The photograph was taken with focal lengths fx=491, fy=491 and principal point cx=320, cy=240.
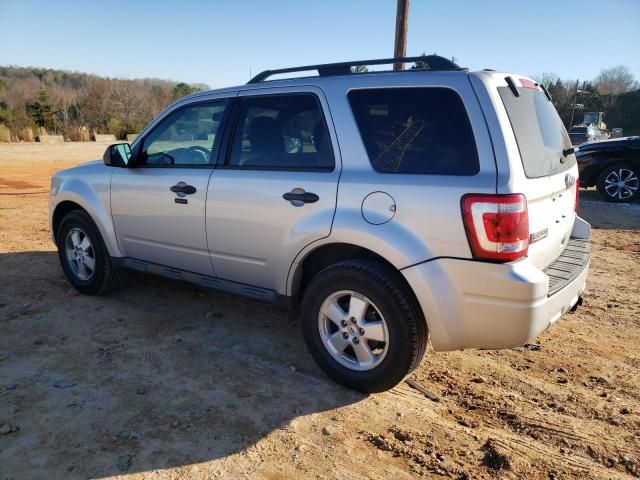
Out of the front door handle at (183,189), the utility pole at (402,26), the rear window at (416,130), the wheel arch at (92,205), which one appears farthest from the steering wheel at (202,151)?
the utility pole at (402,26)

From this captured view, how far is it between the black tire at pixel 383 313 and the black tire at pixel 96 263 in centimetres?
244

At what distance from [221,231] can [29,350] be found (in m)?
1.74

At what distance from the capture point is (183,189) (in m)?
3.93

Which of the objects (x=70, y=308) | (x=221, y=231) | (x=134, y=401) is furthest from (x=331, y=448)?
(x=70, y=308)

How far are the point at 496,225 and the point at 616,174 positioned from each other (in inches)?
386

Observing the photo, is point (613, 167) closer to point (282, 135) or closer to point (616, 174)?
point (616, 174)

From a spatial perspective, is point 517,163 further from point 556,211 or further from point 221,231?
point 221,231

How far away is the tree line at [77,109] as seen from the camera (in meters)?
29.5

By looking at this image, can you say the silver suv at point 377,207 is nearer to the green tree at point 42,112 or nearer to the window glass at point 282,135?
the window glass at point 282,135

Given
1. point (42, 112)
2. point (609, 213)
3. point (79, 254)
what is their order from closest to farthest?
point (79, 254), point (609, 213), point (42, 112)

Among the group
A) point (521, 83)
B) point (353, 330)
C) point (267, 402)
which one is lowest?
point (267, 402)

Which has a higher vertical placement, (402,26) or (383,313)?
(402,26)

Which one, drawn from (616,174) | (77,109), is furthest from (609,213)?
(77,109)

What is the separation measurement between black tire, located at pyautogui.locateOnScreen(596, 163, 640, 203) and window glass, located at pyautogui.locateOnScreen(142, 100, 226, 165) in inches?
382
